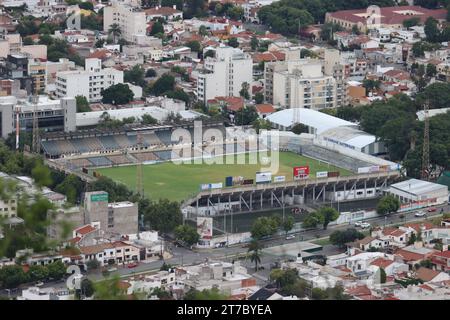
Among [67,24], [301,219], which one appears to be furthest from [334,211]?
[67,24]

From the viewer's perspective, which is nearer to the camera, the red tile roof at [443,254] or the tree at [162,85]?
the red tile roof at [443,254]

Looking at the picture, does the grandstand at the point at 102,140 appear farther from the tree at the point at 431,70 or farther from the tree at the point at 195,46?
the tree at the point at 431,70

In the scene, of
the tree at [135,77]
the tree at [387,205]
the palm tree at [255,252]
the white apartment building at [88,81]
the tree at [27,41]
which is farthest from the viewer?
the tree at [27,41]

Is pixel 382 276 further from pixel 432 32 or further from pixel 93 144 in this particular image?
pixel 432 32

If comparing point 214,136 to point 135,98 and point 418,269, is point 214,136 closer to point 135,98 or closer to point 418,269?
point 135,98

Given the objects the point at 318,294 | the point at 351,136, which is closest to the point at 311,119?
the point at 351,136

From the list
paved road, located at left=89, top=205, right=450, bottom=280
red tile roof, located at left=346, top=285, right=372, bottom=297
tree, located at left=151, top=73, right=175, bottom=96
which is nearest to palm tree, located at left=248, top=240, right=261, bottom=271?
paved road, located at left=89, top=205, right=450, bottom=280

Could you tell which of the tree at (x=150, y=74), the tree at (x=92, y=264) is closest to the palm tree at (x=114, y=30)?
the tree at (x=150, y=74)
